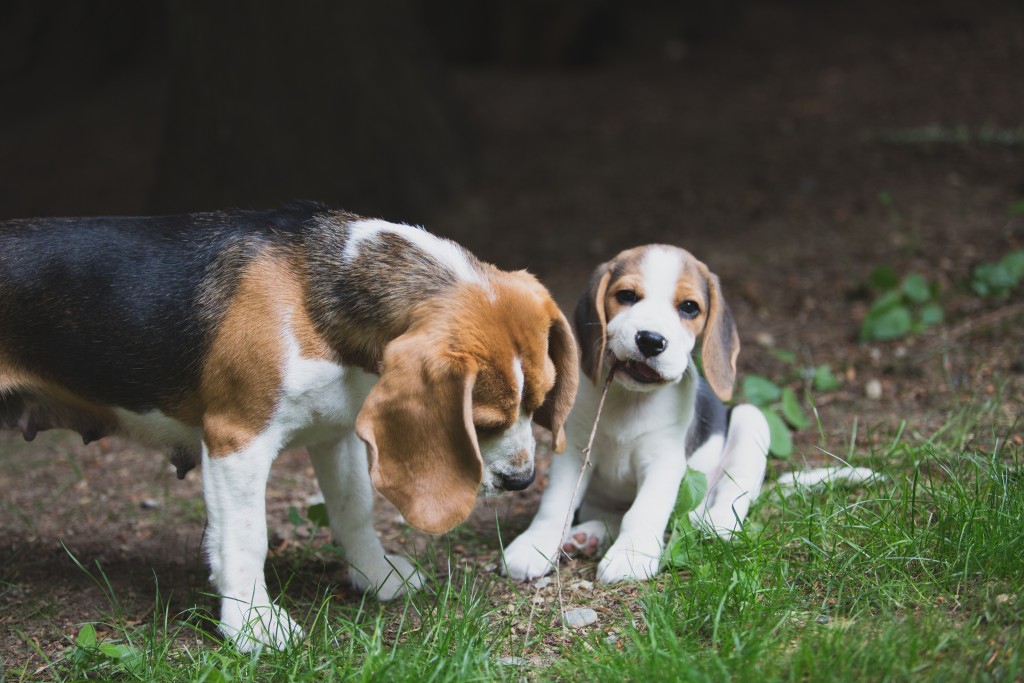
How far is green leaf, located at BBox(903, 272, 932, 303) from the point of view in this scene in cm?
690

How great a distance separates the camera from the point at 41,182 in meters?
12.3

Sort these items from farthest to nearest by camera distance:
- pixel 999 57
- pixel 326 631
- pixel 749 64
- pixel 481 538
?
pixel 749 64, pixel 999 57, pixel 481 538, pixel 326 631

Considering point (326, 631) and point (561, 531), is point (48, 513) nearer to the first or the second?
point (326, 631)

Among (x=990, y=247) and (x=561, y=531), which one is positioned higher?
(x=990, y=247)

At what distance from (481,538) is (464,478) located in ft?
5.05

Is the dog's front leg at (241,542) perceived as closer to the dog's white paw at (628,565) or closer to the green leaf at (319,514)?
the green leaf at (319,514)

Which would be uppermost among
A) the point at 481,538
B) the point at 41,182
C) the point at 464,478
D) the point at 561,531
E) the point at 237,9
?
the point at 237,9

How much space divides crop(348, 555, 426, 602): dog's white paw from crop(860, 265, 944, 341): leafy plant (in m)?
3.80

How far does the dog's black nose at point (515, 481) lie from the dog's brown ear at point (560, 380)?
1.18 ft

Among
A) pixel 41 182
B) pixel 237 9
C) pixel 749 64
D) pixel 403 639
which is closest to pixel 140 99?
pixel 41 182

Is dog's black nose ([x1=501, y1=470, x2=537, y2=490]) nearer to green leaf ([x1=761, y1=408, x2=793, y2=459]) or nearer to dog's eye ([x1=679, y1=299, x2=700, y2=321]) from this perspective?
dog's eye ([x1=679, y1=299, x2=700, y2=321])

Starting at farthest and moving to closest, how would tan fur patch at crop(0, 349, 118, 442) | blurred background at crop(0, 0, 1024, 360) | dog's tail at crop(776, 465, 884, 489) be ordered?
blurred background at crop(0, 0, 1024, 360) < dog's tail at crop(776, 465, 884, 489) < tan fur patch at crop(0, 349, 118, 442)

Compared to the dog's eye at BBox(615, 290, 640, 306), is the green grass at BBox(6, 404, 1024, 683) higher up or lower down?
lower down

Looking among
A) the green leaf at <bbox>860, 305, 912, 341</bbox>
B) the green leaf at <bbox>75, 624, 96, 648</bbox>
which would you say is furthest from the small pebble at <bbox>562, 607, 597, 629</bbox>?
the green leaf at <bbox>860, 305, 912, 341</bbox>
